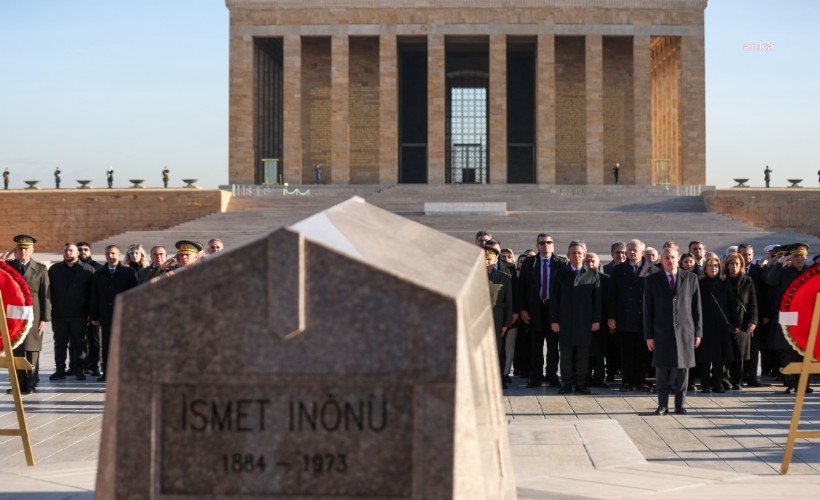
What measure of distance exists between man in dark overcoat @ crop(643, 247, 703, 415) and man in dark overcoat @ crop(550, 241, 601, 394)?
4.52ft

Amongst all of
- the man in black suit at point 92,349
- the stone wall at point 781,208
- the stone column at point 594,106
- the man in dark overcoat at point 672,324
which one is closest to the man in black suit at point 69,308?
the man in black suit at point 92,349

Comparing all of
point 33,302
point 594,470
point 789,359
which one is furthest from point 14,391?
point 789,359

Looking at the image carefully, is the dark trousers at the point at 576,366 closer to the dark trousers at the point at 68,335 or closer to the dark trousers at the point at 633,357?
the dark trousers at the point at 633,357

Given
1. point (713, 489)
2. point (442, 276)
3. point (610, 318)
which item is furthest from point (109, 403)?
point (610, 318)

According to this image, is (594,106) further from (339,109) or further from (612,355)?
(612,355)

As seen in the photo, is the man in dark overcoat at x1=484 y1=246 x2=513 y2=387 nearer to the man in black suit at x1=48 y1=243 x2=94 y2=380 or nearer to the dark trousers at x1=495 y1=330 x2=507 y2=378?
the dark trousers at x1=495 y1=330 x2=507 y2=378

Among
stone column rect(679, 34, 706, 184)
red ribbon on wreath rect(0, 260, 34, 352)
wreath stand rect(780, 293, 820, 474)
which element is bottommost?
wreath stand rect(780, 293, 820, 474)

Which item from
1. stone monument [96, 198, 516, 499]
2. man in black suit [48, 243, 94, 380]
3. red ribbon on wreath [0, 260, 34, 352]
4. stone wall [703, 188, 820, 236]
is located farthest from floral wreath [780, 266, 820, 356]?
stone wall [703, 188, 820, 236]

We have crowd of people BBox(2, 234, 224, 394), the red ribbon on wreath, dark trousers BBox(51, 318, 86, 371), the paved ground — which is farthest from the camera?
dark trousers BBox(51, 318, 86, 371)

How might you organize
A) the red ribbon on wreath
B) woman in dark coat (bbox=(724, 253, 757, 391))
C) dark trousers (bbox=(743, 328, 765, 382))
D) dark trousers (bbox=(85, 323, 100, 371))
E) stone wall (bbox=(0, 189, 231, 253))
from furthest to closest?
stone wall (bbox=(0, 189, 231, 253))
dark trousers (bbox=(85, 323, 100, 371))
dark trousers (bbox=(743, 328, 765, 382))
woman in dark coat (bbox=(724, 253, 757, 391))
the red ribbon on wreath

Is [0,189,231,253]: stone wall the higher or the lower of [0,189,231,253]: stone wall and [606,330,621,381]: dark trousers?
the higher

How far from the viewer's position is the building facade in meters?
44.2

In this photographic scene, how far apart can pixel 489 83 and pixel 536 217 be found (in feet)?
47.1

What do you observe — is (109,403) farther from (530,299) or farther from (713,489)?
(530,299)
